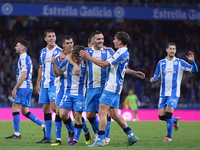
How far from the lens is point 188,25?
2586 centimetres

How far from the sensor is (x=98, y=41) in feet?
23.9

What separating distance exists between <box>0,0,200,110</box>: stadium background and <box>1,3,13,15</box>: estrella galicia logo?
0.60 feet

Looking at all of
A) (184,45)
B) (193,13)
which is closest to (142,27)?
(184,45)

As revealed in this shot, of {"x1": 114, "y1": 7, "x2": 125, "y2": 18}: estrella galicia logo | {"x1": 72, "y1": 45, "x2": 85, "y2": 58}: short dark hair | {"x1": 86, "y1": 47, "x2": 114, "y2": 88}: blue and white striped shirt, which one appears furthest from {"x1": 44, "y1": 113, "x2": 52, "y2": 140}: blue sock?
{"x1": 114, "y1": 7, "x2": 125, "y2": 18}: estrella galicia logo

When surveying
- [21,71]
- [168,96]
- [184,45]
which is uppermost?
[184,45]

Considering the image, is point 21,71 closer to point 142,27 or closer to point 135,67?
point 135,67

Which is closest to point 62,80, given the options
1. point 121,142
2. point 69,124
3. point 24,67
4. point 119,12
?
point 69,124

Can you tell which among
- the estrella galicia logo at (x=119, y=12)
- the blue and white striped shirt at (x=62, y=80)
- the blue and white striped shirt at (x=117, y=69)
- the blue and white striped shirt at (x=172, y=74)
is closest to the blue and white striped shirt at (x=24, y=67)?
the blue and white striped shirt at (x=62, y=80)

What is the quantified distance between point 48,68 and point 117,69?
6.52ft

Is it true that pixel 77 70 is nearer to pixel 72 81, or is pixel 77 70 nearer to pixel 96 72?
pixel 72 81

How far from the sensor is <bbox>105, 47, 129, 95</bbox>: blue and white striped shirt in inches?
269

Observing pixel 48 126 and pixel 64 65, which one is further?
pixel 48 126

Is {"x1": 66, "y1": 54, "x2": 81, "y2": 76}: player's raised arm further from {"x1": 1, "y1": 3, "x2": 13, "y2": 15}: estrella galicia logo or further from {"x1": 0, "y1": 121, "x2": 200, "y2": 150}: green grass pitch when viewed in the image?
{"x1": 1, "y1": 3, "x2": 13, "y2": 15}: estrella galicia logo

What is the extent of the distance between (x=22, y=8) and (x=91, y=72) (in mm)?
13746
